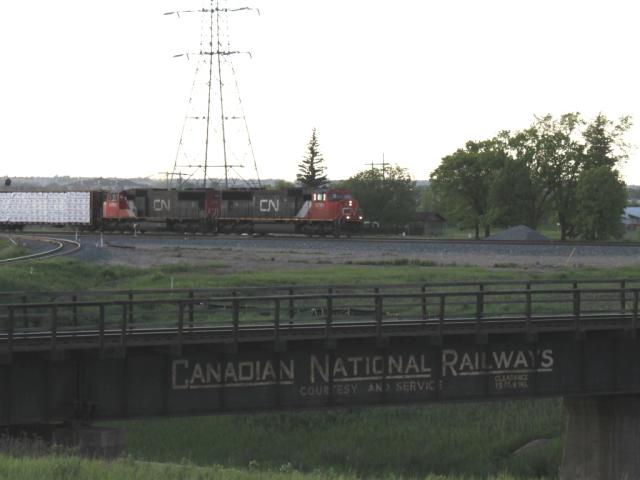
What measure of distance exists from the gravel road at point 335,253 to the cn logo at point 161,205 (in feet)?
38.9

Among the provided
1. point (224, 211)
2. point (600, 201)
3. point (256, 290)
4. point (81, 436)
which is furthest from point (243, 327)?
point (600, 201)

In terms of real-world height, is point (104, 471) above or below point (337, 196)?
below

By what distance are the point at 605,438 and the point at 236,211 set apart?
197ft

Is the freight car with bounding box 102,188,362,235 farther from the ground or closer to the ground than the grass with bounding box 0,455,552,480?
farther from the ground

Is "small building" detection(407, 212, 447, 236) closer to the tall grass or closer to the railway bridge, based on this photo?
the tall grass

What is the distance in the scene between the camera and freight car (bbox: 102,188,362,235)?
8302 cm

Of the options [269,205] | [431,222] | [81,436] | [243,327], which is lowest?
[81,436]

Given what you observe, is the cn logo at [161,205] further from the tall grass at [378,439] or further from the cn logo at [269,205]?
the tall grass at [378,439]

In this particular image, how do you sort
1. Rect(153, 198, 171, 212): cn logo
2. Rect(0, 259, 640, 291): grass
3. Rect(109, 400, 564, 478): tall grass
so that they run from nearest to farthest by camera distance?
Rect(109, 400, 564, 478): tall grass
Rect(0, 259, 640, 291): grass
Rect(153, 198, 171, 212): cn logo

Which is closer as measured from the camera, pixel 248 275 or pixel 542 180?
pixel 248 275

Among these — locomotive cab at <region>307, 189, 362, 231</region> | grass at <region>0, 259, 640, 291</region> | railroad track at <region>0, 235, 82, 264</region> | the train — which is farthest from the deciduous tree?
railroad track at <region>0, 235, 82, 264</region>

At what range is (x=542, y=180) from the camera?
116 metres

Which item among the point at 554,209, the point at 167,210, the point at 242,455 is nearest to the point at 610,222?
the point at 554,209

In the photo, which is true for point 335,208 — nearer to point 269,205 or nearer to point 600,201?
point 269,205
